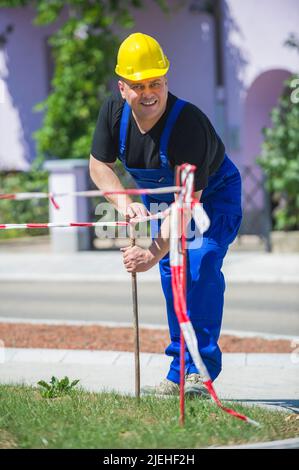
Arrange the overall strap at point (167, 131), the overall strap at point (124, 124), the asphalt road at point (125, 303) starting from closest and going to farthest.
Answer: the overall strap at point (167, 131) → the overall strap at point (124, 124) → the asphalt road at point (125, 303)

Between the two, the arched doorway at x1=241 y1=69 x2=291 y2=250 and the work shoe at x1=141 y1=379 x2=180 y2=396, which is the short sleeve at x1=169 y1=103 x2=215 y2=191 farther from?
the arched doorway at x1=241 y1=69 x2=291 y2=250

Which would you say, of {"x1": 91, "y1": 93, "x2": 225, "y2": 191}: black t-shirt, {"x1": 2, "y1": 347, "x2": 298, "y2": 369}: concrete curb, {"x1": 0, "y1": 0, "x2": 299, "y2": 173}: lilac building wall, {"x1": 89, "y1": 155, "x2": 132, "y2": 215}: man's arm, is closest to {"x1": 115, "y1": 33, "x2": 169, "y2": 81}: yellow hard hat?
{"x1": 91, "y1": 93, "x2": 225, "y2": 191}: black t-shirt

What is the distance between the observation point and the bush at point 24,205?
2111cm

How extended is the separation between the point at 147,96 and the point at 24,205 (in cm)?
1604

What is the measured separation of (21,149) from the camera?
23438mm

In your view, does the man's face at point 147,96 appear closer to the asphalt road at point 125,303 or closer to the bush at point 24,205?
the asphalt road at point 125,303

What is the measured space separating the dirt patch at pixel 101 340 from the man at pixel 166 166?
7.72 feet

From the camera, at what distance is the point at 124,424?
5039 mm

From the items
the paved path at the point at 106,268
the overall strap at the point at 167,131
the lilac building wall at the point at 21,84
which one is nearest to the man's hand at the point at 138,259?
the overall strap at the point at 167,131

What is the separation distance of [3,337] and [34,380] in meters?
2.21

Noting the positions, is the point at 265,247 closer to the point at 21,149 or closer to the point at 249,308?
the point at 249,308

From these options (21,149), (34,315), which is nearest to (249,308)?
(34,315)

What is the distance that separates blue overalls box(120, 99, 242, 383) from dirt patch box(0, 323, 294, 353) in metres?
2.31

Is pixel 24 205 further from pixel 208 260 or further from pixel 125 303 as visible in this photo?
pixel 208 260
